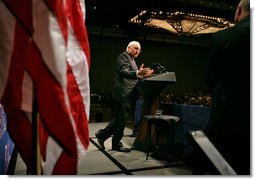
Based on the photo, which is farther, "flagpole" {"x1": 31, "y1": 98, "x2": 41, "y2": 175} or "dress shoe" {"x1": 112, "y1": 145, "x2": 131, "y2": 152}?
"dress shoe" {"x1": 112, "y1": 145, "x2": 131, "y2": 152}

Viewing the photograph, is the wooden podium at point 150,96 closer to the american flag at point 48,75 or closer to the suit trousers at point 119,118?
the suit trousers at point 119,118

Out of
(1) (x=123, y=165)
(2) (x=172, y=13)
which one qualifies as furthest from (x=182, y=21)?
(1) (x=123, y=165)

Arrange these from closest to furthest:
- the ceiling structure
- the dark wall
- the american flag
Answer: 1. the american flag
2. the ceiling structure
3. the dark wall

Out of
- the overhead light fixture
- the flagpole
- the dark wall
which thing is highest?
the overhead light fixture

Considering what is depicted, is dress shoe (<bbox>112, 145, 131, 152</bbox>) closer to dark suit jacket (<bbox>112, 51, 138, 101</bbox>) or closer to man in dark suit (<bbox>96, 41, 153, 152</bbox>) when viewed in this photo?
man in dark suit (<bbox>96, 41, 153, 152</bbox>)

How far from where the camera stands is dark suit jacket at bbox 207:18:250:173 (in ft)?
4.42

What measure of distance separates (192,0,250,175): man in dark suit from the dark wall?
9.70m

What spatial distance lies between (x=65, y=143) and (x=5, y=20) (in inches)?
24.0

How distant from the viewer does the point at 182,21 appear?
283 inches

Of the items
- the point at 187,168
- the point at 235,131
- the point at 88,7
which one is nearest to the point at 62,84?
the point at 235,131

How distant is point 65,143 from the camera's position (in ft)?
3.17

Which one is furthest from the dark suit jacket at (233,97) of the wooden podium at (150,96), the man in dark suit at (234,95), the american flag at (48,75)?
the wooden podium at (150,96)

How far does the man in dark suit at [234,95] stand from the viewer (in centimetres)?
134

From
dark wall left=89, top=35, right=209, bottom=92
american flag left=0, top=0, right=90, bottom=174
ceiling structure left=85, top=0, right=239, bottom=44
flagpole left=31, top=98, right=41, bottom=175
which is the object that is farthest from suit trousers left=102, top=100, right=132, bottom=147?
dark wall left=89, top=35, right=209, bottom=92
